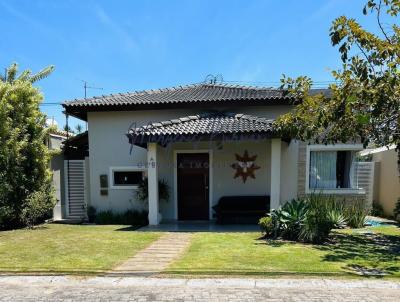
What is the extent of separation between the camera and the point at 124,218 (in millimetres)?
13508

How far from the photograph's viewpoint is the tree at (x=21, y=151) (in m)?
11.7

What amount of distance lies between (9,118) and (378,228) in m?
12.9

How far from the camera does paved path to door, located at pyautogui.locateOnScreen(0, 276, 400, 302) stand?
5309mm

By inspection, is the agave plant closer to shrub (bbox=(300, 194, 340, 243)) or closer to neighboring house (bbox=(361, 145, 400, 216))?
shrub (bbox=(300, 194, 340, 243))

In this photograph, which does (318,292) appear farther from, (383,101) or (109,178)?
(109,178)

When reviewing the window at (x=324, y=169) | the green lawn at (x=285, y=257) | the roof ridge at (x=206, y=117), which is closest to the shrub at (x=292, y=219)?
the green lawn at (x=285, y=257)

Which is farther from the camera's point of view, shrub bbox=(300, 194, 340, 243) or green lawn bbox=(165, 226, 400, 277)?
shrub bbox=(300, 194, 340, 243)

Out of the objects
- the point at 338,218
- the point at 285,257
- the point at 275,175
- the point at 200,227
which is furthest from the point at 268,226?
the point at 200,227

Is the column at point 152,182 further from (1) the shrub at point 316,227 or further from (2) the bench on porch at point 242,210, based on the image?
(1) the shrub at point 316,227

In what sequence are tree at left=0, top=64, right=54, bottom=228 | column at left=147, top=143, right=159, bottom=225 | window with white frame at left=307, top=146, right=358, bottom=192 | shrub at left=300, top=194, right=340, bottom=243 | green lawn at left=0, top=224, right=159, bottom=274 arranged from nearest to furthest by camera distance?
green lawn at left=0, top=224, right=159, bottom=274
shrub at left=300, top=194, right=340, bottom=243
tree at left=0, top=64, right=54, bottom=228
column at left=147, top=143, right=159, bottom=225
window with white frame at left=307, top=146, right=358, bottom=192

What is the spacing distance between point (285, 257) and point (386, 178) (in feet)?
34.4

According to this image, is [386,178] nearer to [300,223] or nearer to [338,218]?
[338,218]

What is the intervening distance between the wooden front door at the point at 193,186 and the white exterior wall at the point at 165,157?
0.32 m

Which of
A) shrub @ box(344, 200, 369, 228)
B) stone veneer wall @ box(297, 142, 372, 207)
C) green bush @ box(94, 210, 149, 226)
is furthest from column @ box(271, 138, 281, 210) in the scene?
green bush @ box(94, 210, 149, 226)
